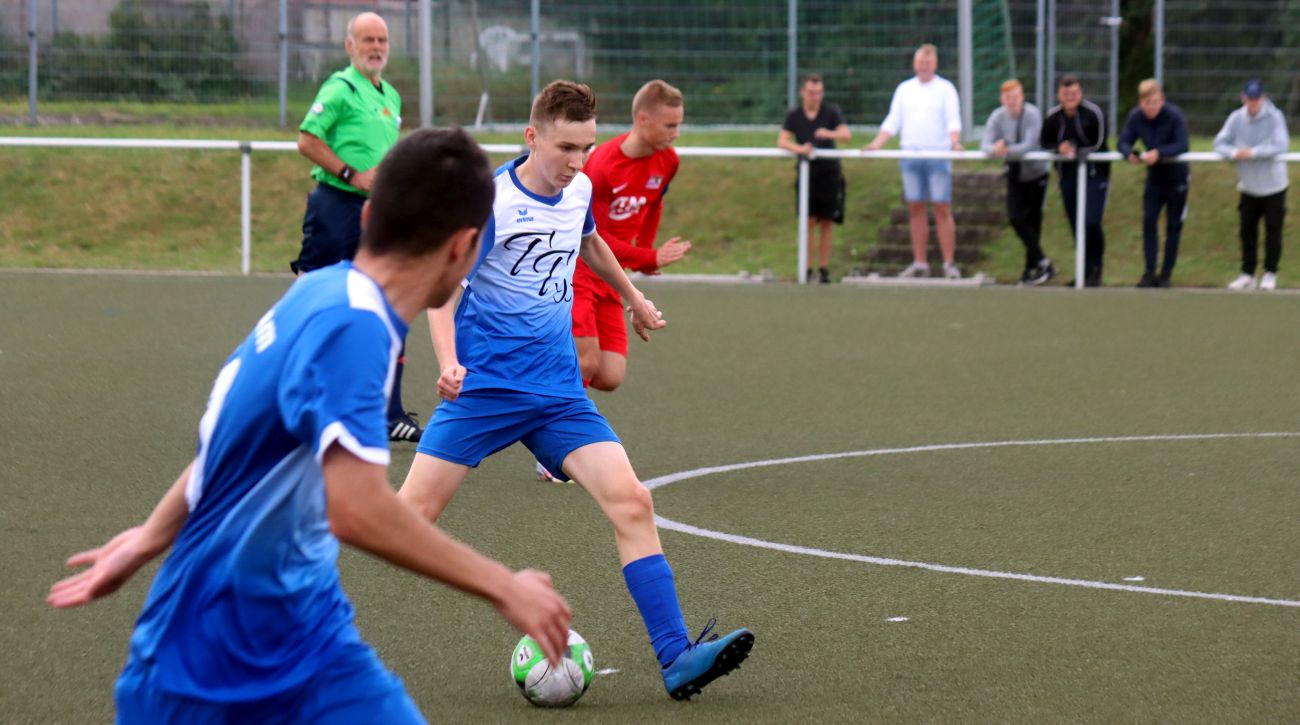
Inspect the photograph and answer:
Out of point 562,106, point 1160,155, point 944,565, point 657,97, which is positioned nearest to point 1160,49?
point 1160,155

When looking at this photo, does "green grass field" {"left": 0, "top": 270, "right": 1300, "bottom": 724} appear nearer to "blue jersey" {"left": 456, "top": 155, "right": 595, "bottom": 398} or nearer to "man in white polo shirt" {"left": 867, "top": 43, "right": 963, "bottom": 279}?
"blue jersey" {"left": 456, "top": 155, "right": 595, "bottom": 398}

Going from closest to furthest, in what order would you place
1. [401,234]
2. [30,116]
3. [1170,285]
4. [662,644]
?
[401,234]
[662,644]
[1170,285]
[30,116]

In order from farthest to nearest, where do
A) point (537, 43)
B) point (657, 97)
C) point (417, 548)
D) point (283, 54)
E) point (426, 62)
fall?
point (537, 43), point (283, 54), point (426, 62), point (657, 97), point (417, 548)

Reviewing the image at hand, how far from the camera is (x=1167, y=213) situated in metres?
17.2

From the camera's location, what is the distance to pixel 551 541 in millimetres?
6672

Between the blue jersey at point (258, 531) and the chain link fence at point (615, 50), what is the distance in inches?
795

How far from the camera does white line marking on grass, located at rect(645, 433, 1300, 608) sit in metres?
5.91

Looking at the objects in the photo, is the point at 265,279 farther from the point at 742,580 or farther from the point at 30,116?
the point at 742,580

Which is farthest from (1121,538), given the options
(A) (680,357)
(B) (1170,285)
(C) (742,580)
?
(B) (1170,285)

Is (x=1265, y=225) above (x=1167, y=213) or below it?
below

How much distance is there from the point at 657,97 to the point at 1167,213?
11.4 metres

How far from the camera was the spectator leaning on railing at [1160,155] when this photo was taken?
16938 mm

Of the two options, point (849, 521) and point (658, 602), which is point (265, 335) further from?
point (849, 521)

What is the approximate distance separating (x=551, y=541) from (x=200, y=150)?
17196 mm
